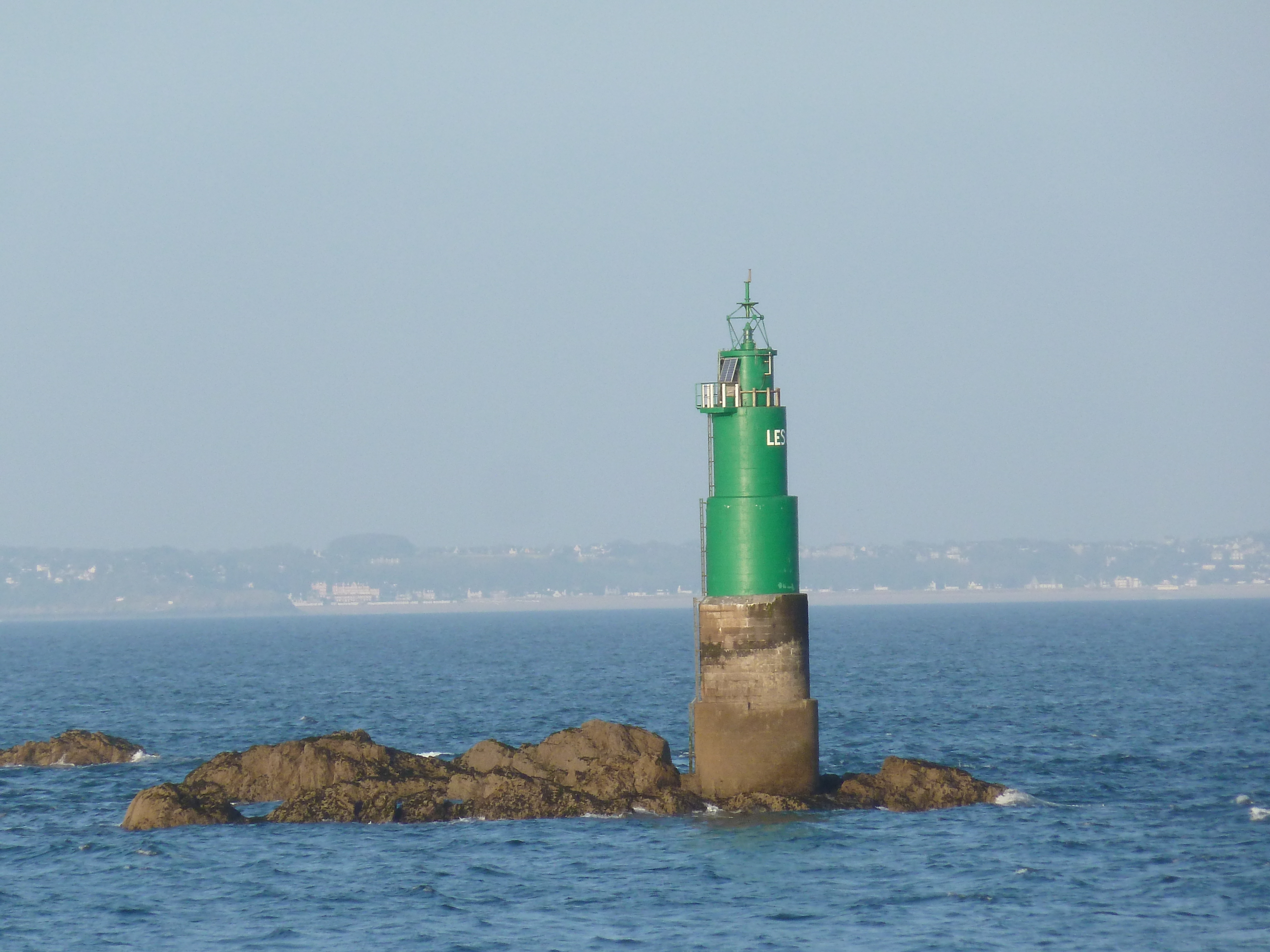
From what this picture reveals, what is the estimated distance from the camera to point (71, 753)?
51.3 m

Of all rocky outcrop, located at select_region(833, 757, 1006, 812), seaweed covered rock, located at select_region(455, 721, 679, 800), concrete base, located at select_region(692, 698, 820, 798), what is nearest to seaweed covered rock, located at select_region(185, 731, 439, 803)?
seaweed covered rock, located at select_region(455, 721, 679, 800)

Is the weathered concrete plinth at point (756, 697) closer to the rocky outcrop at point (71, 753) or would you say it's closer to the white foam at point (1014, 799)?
the white foam at point (1014, 799)

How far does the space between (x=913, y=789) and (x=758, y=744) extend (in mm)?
4499

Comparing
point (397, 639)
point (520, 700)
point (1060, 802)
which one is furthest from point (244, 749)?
point (397, 639)

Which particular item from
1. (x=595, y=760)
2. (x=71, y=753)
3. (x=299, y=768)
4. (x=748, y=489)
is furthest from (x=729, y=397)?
(x=71, y=753)

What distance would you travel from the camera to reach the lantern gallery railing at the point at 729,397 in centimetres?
3841

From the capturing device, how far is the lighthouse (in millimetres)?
37500

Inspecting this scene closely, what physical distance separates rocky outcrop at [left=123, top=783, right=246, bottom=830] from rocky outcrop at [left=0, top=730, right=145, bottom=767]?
41.9 feet

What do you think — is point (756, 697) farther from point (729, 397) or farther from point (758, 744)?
point (729, 397)

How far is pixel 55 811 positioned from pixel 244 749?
43.3ft

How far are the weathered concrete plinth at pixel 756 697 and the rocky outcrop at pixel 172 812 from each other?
1137 cm

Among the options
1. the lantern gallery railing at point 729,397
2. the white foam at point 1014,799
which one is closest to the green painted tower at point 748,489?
the lantern gallery railing at point 729,397

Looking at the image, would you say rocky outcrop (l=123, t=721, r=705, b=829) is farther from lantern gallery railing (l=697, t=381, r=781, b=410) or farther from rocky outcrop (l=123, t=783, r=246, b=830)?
lantern gallery railing (l=697, t=381, r=781, b=410)

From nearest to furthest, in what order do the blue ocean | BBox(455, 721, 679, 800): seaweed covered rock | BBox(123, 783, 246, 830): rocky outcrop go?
the blue ocean, BBox(123, 783, 246, 830): rocky outcrop, BBox(455, 721, 679, 800): seaweed covered rock
